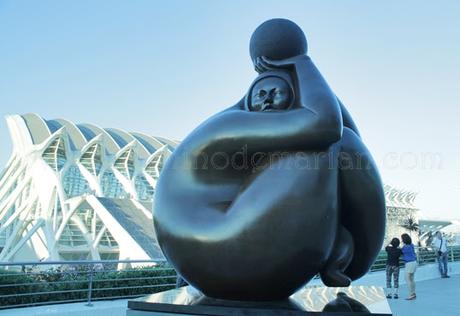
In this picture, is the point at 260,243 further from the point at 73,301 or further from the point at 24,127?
the point at 24,127

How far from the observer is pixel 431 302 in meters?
7.48

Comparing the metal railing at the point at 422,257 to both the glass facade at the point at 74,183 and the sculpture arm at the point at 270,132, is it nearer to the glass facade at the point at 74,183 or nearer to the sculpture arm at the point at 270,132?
the sculpture arm at the point at 270,132

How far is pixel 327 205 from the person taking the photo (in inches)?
91.4

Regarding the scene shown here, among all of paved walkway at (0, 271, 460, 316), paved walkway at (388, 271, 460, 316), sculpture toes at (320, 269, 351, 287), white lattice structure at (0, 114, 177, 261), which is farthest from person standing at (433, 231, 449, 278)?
white lattice structure at (0, 114, 177, 261)

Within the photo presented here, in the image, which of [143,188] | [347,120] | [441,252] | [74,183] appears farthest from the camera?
[143,188]

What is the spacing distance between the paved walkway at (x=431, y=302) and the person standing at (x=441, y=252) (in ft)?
4.98

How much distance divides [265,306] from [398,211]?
5296 cm

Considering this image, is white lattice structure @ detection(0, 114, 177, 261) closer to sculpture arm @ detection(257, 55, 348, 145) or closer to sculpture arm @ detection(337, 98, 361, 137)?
sculpture arm @ detection(337, 98, 361, 137)

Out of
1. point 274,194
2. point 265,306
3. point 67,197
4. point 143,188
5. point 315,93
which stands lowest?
point 143,188

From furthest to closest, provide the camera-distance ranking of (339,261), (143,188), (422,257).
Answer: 1. (143,188)
2. (422,257)
3. (339,261)

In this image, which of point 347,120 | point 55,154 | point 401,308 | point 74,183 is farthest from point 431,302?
point 74,183

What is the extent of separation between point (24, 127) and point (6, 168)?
6.15m

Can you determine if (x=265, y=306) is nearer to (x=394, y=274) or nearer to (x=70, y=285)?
(x=70, y=285)

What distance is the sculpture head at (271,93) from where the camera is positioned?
2555mm
